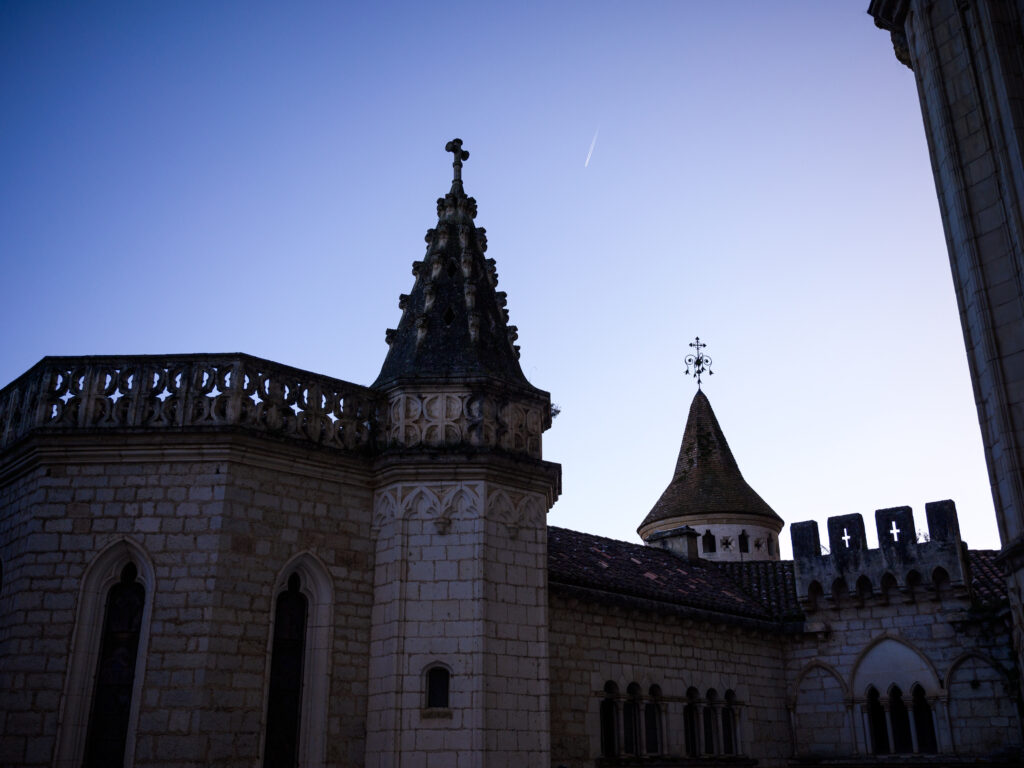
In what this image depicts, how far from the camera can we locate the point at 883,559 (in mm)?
22594

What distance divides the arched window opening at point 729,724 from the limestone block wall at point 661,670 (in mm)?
121

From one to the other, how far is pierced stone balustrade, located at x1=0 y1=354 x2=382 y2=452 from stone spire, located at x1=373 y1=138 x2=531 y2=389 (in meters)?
1.46

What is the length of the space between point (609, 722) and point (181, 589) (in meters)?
9.65

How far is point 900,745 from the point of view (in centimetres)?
2164

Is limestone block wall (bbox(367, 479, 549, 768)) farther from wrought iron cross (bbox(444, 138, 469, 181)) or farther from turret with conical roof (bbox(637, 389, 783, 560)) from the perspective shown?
turret with conical roof (bbox(637, 389, 783, 560))

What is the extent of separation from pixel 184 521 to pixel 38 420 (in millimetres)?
→ 2493

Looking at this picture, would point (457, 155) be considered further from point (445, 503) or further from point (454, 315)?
point (445, 503)

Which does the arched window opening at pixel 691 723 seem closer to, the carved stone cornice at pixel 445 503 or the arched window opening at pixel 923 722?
the arched window opening at pixel 923 722

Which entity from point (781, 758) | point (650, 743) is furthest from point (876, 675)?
point (650, 743)

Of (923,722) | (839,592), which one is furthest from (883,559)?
(923,722)

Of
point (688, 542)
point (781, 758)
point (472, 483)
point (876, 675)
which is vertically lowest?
point (781, 758)

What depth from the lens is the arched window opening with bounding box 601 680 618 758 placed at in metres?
18.4

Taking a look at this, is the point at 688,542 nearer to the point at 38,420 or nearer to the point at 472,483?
the point at 472,483

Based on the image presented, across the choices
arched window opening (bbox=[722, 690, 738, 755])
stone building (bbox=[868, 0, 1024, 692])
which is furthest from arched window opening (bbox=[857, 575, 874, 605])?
stone building (bbox=[868, 0, 1024, 692])
